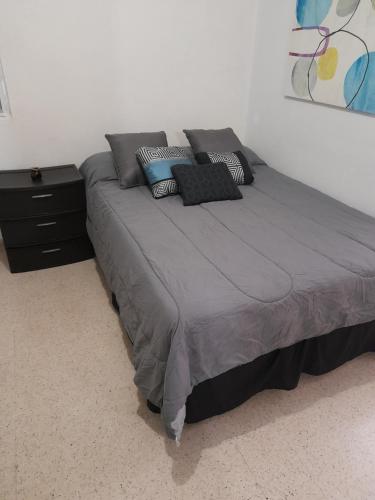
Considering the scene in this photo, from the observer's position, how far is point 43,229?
243cm

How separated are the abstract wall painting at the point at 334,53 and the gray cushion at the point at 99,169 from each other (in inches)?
58.5

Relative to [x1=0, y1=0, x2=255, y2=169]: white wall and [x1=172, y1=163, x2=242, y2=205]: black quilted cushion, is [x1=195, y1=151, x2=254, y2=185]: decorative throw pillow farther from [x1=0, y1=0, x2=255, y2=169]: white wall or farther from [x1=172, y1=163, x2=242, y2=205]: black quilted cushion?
[x1=0, y1=0, x2=255, y2=169]: white wall

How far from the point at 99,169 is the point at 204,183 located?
30.9 inches

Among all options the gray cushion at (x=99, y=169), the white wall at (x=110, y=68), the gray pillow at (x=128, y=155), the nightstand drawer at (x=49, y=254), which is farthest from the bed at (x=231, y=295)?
the white wall at (x=110, y=68)

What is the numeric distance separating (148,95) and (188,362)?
2273 mm

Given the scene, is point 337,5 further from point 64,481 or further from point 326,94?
point 64,481

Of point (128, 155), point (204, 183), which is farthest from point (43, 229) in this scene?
point (204, 183)

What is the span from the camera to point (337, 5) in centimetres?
216

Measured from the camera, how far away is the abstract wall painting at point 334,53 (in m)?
2.05

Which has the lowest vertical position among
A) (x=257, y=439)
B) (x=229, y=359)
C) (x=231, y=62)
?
(x=257, y=439)

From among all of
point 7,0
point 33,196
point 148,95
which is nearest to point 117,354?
point 33,196

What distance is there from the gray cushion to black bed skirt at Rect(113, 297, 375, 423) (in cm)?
158

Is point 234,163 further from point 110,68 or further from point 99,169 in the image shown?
point 110,68

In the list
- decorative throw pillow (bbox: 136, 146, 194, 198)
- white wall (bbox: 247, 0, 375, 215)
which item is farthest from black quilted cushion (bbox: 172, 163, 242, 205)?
white wall (bbox: 247, 0, 375, 215)
